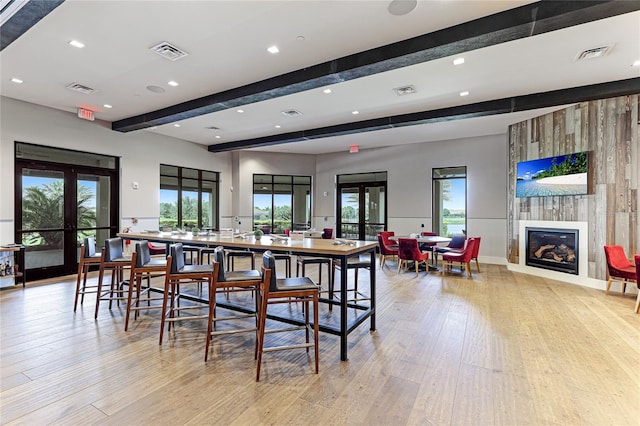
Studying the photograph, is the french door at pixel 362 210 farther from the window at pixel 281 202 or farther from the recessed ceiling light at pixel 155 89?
the recessed ceiling light at pixel 155 89

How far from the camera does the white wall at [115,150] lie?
5395 millimetres

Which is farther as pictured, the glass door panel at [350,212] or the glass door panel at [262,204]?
the glass door panel at [350,212]

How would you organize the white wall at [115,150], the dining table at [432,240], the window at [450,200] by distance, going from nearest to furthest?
the white wall at [115,150], the dining table at [432,240], the window at [450,200]

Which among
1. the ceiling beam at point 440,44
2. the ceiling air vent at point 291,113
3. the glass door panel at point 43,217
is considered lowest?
the glass door panel at point 43,217

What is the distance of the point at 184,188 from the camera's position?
28.9 ft

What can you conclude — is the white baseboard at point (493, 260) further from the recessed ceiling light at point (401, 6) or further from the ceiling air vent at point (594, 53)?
the recessed ceiling light at point (401, 6)

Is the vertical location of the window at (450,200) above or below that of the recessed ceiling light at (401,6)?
below

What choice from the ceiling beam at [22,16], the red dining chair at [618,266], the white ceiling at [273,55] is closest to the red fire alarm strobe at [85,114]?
the white ceiling at [273,55]

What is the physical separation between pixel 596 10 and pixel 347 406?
13.1 ft

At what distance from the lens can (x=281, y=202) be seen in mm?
10867

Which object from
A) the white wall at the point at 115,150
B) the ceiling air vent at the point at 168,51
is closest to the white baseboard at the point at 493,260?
the white wall at the point at 115,150

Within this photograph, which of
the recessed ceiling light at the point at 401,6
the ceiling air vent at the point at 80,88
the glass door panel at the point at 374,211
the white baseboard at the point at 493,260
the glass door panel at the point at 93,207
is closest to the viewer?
the recessed ceiling light at the point at 401,6

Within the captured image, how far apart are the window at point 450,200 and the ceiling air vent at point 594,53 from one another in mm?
4810

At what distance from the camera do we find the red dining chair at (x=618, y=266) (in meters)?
4.69
